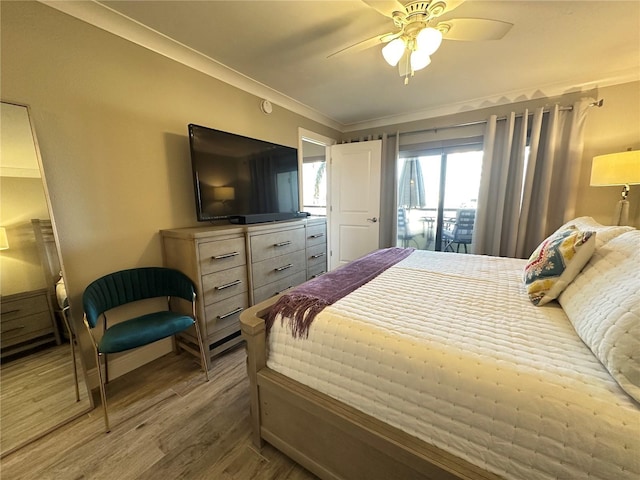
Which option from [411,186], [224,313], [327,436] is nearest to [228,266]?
[224,313]

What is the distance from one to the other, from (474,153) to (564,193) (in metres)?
1.05

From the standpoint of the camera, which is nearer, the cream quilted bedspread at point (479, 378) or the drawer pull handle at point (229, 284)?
the cream quilted bedspread at point (479, 378)

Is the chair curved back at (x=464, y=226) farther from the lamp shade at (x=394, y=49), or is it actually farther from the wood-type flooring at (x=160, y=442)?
the wood-type flooring at (x=160, y=442)

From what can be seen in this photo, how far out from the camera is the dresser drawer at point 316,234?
2.92 meters

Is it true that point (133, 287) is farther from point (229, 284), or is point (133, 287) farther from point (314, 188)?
point (314, 188)

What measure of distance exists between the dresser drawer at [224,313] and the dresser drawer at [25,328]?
34.4 inches

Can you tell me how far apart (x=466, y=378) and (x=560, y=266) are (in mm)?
882

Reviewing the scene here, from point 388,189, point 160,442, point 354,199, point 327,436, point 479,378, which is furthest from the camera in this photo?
point 354,199

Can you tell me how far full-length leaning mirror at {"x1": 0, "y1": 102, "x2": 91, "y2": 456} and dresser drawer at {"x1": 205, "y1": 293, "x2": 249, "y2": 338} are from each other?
0.79 m

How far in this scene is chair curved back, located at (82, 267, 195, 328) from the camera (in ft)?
5.26

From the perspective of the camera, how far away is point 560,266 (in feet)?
4.00

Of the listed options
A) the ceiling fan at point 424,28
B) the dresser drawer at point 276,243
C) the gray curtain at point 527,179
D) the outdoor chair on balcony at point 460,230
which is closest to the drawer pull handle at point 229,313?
the dresser drawer at point 276,243

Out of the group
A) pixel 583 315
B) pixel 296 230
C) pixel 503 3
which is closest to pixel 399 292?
pixel 583 315

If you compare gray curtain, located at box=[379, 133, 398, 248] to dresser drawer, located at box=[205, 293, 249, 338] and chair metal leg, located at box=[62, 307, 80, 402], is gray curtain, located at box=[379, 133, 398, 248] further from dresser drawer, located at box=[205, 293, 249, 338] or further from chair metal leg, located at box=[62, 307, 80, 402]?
chair metal leg, located at box=[62, 307, 80, 402]
